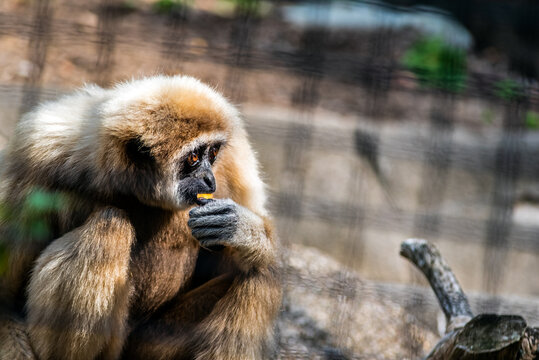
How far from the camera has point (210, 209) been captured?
2918 millimetres

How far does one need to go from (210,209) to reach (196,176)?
0.23 meters

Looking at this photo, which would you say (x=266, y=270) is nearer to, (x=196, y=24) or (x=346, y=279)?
(x=346, y=279)

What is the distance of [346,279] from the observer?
4484mm

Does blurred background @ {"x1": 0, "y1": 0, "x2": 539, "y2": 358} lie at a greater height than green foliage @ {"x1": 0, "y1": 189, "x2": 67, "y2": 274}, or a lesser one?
greater

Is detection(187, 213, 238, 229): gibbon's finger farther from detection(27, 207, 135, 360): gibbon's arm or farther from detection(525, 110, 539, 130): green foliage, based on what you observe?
detection(525, 110, 539, 130): green foliage

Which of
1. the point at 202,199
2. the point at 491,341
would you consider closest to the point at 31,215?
the point at 202,199

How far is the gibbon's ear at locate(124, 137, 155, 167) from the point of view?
115 inches

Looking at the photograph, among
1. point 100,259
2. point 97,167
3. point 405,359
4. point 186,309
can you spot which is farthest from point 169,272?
point 405,359

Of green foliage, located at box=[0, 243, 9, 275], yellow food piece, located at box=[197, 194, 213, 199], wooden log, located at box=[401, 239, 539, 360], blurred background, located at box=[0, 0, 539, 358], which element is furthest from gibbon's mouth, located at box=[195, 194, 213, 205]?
blurred background, located at box=[0, 0, 539, 358]

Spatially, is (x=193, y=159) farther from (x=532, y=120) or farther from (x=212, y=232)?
(x=532, y=120)

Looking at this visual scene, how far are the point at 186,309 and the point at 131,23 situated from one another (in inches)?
172

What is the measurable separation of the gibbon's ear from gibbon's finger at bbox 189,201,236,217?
0.32m

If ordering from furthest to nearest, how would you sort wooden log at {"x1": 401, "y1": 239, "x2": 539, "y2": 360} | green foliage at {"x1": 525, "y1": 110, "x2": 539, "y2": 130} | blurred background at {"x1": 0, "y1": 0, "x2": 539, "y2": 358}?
green foliage at {"x1": 525, "y1": 110, "x2": 539, "y2": 130}, blurred background at {"x1": 0, "y1": 0, "x2": 539, "y2": 358}, wooden log at {"x1": 401, "y1": 239, "x2": 539, "y2": 360}

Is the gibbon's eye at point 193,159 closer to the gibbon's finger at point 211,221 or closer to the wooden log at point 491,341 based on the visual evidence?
the gibbon's finger at point 211,221
